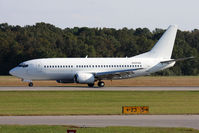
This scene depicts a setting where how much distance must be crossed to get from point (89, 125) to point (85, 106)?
1325 centimetres

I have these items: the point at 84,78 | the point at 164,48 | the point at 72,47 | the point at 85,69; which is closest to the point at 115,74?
the point at 85,69

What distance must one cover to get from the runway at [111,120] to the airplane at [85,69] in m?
39.2

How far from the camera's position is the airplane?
7250 cm

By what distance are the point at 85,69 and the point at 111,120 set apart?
43.5 m

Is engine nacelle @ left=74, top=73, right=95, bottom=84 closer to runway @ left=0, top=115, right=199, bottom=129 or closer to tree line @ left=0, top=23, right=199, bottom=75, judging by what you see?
runway @ left=0, top=115, right=199, bottom=129

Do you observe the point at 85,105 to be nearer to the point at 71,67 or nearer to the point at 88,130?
the point at 88,130

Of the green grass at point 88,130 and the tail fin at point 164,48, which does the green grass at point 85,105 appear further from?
the tail fin at point 164,48

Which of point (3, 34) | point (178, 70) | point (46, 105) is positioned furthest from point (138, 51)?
point (46, 105)

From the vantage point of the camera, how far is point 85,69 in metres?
73.7

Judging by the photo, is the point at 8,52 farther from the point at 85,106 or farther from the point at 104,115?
the point at 104,115

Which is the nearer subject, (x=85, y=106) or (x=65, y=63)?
(x=85, y=106)

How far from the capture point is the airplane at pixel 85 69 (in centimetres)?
7250

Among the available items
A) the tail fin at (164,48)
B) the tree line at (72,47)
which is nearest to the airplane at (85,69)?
the tail fin at (164,48)

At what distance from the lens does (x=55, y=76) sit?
73000 mm
